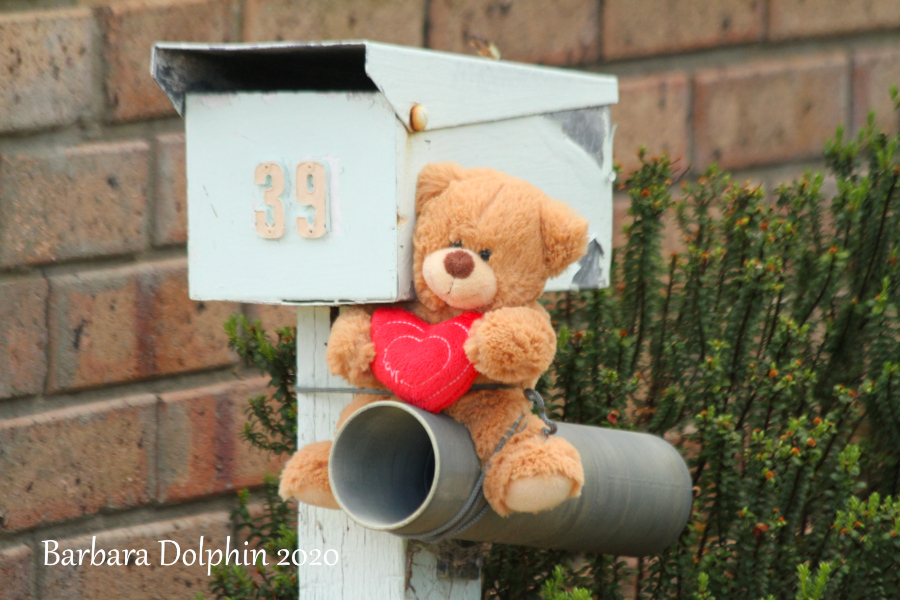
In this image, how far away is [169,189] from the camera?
1.73 m

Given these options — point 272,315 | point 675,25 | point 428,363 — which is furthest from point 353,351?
point 675,25

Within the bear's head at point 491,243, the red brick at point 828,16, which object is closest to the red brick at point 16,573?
the bear's head at point 491,243

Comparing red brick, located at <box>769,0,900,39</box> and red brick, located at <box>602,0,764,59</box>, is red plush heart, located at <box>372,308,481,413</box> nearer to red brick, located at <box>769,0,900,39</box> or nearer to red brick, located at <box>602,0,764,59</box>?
red brick, located at <box>602,0,764,59</box>

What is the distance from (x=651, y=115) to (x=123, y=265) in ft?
3.50

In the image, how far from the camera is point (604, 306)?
4.67ft

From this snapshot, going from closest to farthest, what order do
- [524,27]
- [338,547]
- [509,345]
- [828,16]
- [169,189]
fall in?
[509,345]
[338,547]
[169,189]
[524,27]
[828,16]

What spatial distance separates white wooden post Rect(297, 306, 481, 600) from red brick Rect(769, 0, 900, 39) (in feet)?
4.26

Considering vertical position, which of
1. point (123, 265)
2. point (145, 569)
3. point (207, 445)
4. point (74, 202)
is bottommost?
point (145, 569)

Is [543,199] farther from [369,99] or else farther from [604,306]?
[604,306]

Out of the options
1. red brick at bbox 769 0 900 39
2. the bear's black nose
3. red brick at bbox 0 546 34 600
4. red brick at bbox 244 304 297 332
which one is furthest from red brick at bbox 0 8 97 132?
red brick at bbox 769 0 900 39

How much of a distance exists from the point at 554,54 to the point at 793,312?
758 millimetres

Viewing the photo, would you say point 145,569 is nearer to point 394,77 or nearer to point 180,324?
point 180,324

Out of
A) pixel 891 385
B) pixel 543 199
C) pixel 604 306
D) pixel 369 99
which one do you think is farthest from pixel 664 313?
pixel 369 99

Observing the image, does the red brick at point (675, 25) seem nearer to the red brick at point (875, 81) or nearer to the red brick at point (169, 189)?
the red brick at point (875, 81)
